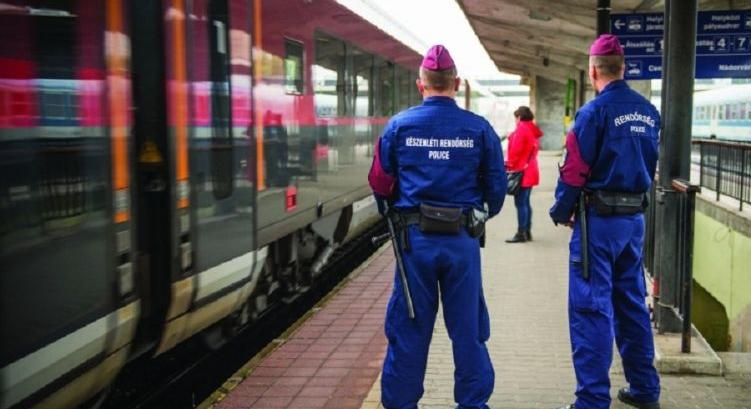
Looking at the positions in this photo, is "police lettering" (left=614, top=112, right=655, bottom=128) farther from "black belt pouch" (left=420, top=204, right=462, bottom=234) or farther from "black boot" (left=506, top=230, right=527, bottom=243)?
"black boot" (left=506, top=230, right=527, bottom=243)

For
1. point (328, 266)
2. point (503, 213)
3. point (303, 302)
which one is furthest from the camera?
point (503, 213)

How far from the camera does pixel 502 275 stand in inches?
368

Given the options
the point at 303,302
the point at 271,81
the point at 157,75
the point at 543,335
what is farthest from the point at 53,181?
the point at 303,302

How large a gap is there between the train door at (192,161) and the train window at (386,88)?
6.16 meters

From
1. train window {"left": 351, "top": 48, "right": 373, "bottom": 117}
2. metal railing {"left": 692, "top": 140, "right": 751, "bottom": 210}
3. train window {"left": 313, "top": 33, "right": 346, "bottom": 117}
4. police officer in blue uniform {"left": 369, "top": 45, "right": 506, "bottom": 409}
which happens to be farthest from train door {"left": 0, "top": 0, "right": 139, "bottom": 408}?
metal railing {"left": 692, "top": 140, "right": 751, "bottom": 210}

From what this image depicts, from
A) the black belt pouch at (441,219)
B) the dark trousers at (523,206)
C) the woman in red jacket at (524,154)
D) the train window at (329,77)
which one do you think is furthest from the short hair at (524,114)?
the black belt pouch at (441,219)

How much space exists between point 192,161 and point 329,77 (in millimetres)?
4038

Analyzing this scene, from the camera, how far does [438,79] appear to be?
425 cm

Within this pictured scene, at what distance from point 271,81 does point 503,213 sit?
34.1 feet

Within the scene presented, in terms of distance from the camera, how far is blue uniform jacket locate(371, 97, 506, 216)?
164 inches

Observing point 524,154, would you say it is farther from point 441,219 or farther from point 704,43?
point 441,219

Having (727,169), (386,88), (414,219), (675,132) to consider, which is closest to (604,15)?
(386,88)

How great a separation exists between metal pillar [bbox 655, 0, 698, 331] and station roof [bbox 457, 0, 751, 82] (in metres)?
13.7

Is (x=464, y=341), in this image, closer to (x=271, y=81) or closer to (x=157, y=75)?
(x=157, y=75)
